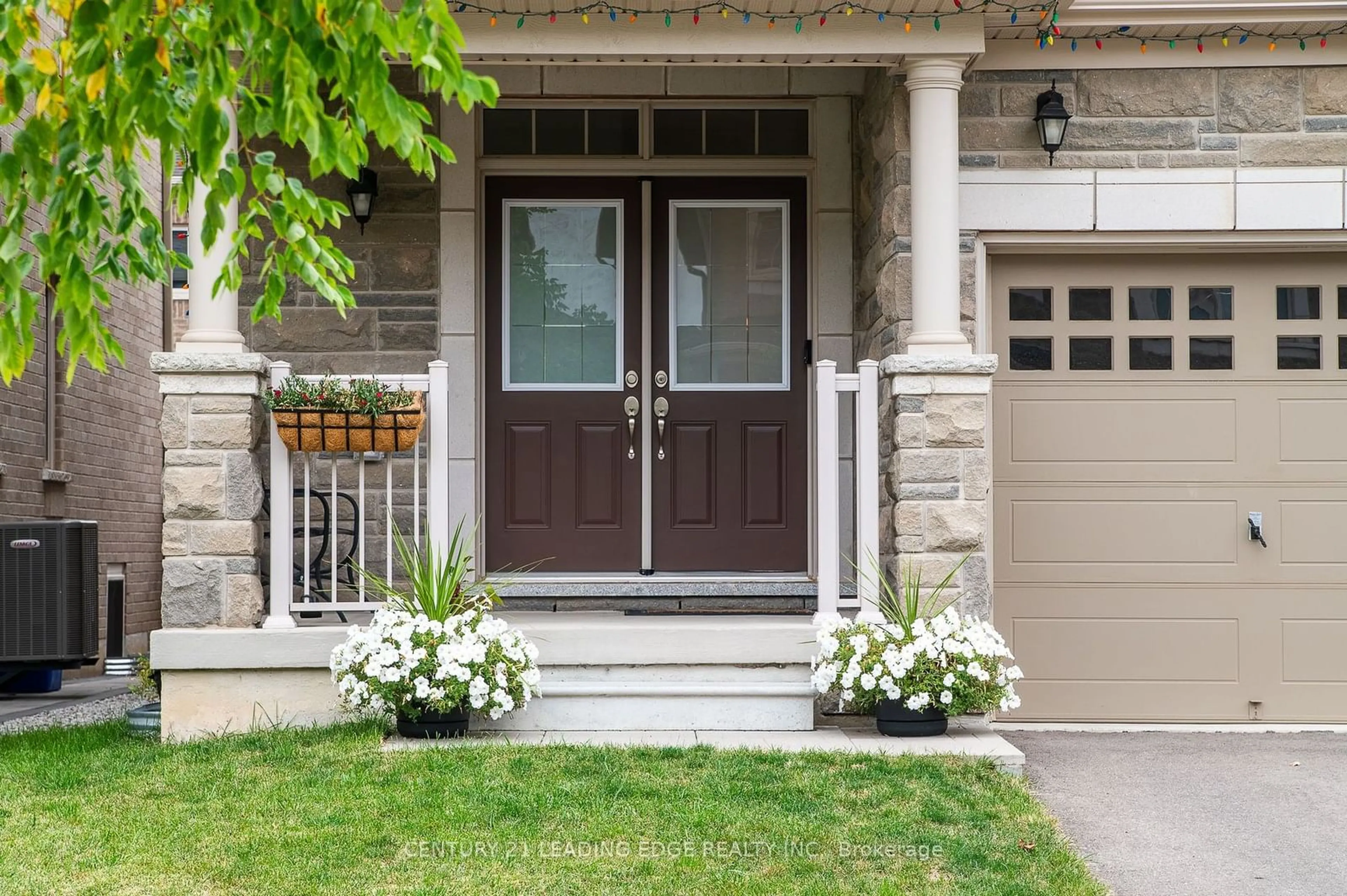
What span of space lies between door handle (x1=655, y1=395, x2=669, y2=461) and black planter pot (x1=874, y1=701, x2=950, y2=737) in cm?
206

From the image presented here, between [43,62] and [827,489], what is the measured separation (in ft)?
11.9

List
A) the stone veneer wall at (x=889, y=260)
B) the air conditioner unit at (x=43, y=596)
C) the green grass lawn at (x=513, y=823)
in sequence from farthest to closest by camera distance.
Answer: the air conditioner unit at (x=43, y=596) < the stone veneer wall at (x=889, y=260) < the green grass lawn at (x=513, y=823)

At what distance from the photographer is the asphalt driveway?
3.79 m

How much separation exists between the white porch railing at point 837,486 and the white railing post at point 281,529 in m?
2.10

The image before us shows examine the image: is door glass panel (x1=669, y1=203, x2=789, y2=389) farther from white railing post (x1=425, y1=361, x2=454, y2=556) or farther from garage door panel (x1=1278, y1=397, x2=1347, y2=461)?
garage door panel (x1=1278, y1=397, x2=1347, y2=461)

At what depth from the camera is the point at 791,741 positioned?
5.14 metres

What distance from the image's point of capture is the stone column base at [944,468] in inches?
216

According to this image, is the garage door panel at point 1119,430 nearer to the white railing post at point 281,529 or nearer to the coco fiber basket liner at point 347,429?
the coco fiber basket liner at point 347,429

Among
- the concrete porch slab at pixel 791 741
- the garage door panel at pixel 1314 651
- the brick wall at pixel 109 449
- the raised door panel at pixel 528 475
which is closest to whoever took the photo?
the concrete porch slab at pixel 791 741

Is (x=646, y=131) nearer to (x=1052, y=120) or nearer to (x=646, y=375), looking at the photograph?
(x=646, y=375)

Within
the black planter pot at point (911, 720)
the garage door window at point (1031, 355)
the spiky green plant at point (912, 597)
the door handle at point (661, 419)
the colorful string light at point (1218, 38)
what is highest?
the colorful string light at point (1218, 38)

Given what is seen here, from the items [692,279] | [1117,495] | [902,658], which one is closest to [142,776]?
[902,658]

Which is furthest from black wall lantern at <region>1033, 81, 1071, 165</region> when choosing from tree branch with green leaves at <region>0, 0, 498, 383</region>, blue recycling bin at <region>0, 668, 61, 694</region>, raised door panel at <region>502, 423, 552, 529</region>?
blue recycling bin at <region>0, 668, 61, 694</region>

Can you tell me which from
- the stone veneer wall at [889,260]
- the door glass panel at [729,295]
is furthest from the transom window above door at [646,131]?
the stone veneer wall at [889,260]
